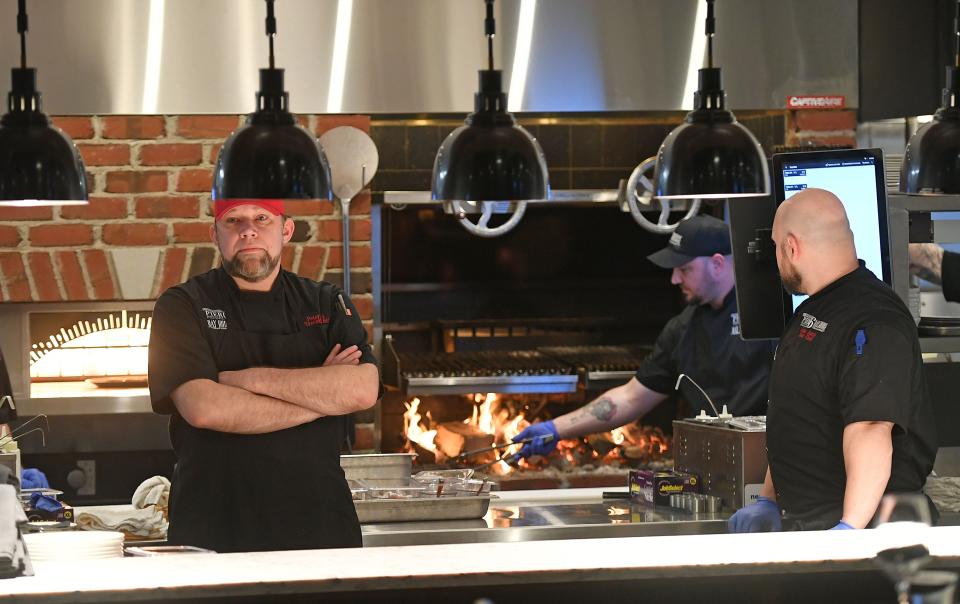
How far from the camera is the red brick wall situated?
4.33 meters

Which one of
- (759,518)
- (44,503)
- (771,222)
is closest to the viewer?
(759,518)

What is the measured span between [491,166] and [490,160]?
0.04 feet

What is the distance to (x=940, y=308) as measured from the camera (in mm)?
4680

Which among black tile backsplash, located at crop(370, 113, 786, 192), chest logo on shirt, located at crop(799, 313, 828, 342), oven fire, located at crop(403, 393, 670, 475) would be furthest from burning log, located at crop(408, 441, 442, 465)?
chest logo on shirt, located at crop(799, 313, 828, 342)

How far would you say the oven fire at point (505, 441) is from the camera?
4988 millimetres

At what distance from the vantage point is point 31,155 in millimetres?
2479

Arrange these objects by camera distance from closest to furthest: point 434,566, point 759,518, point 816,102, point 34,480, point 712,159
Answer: point 434,566 < point 712,159 < point 759,518 < point 34,480 < point 816,102

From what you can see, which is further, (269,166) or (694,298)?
(694,298)

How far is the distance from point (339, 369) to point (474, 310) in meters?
2.61

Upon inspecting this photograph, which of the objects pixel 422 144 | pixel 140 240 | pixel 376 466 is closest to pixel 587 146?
pixel 422 144

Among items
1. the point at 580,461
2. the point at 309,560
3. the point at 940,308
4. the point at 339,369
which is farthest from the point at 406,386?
the point at 309,560

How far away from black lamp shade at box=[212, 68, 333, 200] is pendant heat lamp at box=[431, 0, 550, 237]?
27cm

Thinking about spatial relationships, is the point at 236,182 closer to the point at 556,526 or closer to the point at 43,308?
the point at 556,526

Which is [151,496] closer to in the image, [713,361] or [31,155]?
[31,155]
